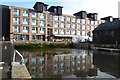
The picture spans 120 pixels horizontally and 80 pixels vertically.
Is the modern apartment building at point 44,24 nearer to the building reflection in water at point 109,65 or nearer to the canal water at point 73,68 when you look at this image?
the canal water at point 73,68

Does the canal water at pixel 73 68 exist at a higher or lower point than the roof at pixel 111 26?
lower

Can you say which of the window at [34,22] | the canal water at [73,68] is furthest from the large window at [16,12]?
the canal water at [73,68]

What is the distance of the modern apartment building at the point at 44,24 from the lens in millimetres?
54875

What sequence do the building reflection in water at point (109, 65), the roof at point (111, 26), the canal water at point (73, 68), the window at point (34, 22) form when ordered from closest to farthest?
the canal water at point (73, 68) → the building reflection in water at point (109, 65) → the roof at point (111, 26) → the window at point (34, 22)

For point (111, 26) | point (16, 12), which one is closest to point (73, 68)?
point (111, 26)

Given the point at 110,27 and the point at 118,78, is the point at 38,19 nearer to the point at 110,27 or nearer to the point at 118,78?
the point at 110,27

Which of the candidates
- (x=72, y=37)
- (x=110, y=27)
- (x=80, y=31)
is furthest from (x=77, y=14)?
(x=110, y=27)

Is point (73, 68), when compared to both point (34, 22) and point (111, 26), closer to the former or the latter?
point (111, 26)

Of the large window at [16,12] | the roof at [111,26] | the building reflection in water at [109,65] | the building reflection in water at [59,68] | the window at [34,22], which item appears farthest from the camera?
the window at [34,22]

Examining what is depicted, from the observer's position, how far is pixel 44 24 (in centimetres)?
6084

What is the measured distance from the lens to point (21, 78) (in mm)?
9242

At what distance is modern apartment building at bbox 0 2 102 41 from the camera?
54.9m

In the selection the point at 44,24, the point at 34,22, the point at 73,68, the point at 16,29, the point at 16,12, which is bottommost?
the point at 73,68

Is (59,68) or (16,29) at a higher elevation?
(16,29)
